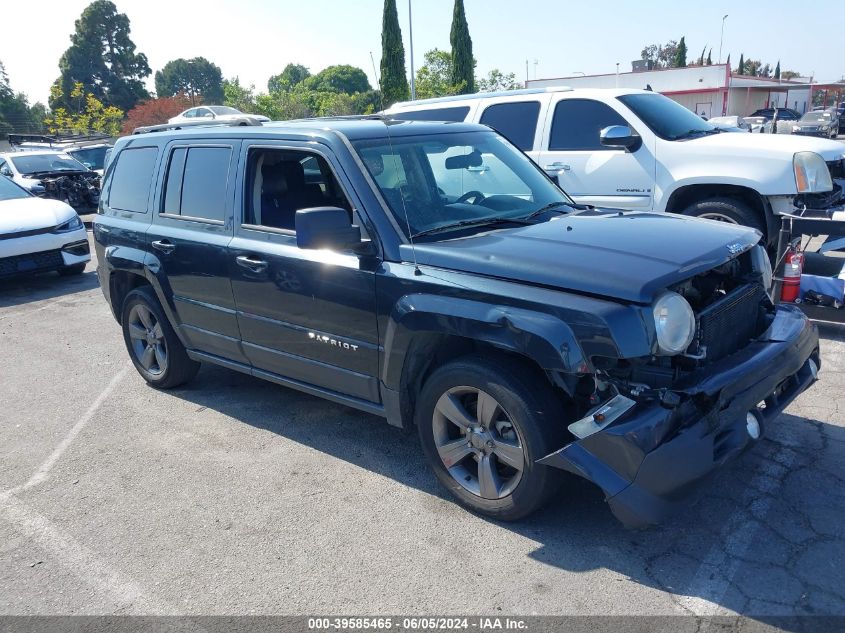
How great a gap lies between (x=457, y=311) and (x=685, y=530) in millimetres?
1497

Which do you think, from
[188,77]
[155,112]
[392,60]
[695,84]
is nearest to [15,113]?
[155,112]

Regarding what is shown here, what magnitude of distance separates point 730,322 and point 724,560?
43.8 inches

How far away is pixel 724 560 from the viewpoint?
10.1 ft

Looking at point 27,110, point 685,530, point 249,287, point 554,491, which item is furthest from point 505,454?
point 27,110

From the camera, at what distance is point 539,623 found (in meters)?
2.79

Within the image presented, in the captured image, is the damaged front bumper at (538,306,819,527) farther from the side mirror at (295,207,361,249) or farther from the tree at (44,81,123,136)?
the tree at (44,81,123,136)

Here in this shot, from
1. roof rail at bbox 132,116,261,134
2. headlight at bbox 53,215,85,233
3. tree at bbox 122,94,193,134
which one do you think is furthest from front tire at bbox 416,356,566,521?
tree at bbox 122,94,193,134

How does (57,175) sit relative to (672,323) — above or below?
below

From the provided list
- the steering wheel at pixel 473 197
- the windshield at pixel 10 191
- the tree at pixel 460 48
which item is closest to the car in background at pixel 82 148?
the windshield at pixel 10 191

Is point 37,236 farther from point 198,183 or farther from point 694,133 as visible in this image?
point 694,133

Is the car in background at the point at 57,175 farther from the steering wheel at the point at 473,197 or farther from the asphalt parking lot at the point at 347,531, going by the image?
the steering wheel at the point at 473,197

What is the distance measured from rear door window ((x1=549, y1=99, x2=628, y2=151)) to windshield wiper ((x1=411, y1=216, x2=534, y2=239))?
12.8 ft

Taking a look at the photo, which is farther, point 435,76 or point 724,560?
point 435,76

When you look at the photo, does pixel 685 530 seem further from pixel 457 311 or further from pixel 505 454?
pixel 457 311
